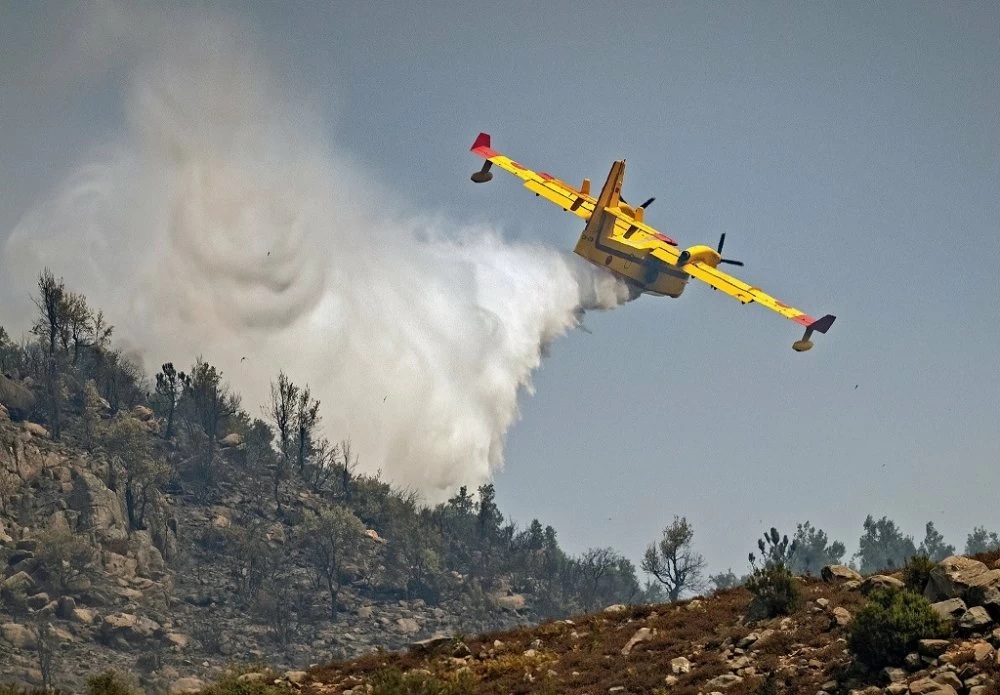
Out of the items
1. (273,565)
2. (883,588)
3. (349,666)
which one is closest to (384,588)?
(273,565)

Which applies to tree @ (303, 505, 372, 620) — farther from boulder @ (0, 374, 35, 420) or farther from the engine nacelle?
the engine nacelle

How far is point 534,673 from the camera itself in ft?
146

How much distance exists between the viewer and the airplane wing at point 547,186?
11469 cm

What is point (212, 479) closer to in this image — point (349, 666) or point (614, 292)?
point (614, 292)

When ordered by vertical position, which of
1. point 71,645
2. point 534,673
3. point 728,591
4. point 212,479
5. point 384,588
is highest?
point 212,479

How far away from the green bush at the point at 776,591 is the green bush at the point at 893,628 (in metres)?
5.70

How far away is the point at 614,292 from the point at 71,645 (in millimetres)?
67970

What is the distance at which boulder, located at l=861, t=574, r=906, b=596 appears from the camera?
1609 inches

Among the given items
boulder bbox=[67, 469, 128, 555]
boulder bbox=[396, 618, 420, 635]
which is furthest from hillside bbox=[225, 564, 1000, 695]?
boulder bbox=[396, 618, 420, 635]

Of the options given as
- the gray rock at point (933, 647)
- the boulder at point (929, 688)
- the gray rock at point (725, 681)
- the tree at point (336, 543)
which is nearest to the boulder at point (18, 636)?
the tree at point (336, 543)

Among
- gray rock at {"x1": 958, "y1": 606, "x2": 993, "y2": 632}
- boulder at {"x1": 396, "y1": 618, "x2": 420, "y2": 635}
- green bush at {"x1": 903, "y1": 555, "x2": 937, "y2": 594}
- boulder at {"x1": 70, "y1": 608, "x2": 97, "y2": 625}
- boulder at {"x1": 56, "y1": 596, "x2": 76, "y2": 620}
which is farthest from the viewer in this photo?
boulder at {"x1": 396, "y1": 618, "x2": 420, "y2": 635}

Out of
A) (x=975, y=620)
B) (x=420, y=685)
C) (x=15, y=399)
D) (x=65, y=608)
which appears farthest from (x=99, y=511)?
(x=975, y=620)

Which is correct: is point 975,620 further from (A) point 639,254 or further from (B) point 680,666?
(A) point 639,254

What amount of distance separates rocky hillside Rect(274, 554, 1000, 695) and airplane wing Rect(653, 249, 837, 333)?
57111 millimetres
